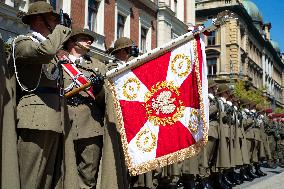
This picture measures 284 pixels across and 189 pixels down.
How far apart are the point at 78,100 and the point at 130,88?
2.15ft

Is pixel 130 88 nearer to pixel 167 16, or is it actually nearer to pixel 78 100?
pixel 78 100

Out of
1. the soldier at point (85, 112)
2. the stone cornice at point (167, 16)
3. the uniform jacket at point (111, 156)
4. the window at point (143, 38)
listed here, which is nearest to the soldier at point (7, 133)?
the soldier at point (85, 112)

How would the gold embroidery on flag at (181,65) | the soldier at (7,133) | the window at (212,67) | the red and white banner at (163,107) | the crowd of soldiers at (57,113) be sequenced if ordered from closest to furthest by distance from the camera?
the soldier at (7,133)
the crowd of soldiers at (57,113)
the red and white banner at (163,107)
the gold embroidery on flag at (181,65)
the window at (212,67)

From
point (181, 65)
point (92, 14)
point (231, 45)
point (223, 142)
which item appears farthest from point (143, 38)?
point (231, 45)

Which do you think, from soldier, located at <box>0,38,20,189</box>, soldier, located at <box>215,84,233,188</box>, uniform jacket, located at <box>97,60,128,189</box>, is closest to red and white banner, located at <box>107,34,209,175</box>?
uniform jacket, located at <box>97,60,128,189</box>

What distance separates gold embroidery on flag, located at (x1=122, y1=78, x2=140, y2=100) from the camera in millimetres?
4805

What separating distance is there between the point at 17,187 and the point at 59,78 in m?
1.02

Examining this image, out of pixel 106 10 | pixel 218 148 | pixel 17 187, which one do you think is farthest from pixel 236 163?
pixel 106 10

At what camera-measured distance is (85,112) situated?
14.4 feet

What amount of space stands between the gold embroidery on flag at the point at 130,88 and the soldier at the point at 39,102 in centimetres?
115

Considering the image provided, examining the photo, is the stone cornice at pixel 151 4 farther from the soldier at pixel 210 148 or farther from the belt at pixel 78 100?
the belt at pixel 78 100

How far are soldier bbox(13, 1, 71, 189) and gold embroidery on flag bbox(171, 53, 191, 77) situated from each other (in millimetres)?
1625

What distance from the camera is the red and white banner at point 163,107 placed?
15.6ft

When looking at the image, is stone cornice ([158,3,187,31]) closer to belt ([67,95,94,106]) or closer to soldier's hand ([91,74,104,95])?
belt ([67,95,94,106])
